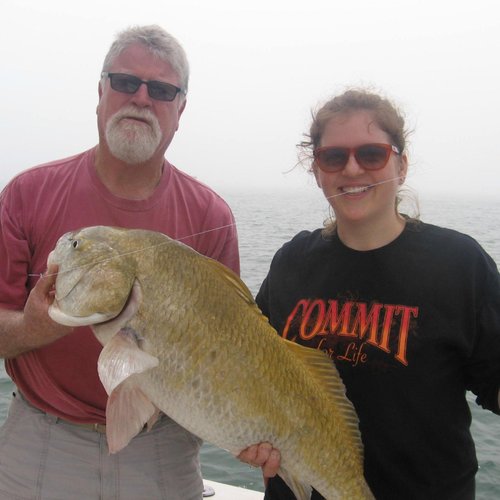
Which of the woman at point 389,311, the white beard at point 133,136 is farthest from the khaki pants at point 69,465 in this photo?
the white beard at point 133,136

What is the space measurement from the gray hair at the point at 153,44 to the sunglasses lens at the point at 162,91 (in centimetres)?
11

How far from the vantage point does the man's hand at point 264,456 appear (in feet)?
8.63

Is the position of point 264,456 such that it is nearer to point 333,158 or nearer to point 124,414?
point 124,414

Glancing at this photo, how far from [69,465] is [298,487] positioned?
1.32 metres

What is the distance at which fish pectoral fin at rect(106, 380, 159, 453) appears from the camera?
2.57 m

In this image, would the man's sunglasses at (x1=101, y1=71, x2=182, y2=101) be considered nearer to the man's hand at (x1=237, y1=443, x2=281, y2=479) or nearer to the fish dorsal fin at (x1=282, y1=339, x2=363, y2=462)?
the fish dorsal fin at (x1=282, y1=339, x2=363, y2=462)

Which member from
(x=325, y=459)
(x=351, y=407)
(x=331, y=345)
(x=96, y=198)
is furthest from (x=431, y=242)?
(x=96, y=198)

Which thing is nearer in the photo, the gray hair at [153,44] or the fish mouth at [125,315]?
the fish mouth at [125,315]

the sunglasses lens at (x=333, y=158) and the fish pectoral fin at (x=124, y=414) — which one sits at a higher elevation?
the sunglasses lens at (x=333, y=158)

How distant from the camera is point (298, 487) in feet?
8.74

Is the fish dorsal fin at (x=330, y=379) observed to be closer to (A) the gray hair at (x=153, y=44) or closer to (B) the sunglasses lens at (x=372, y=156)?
(B) the sunglasses lens at (x=372, y=156)

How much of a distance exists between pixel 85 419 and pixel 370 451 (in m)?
1.55

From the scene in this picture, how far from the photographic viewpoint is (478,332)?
2.57 metres

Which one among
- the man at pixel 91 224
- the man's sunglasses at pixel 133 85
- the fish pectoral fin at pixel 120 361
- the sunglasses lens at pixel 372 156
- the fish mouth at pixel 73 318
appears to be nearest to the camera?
the fish pectoral fin at pixel 120 361
